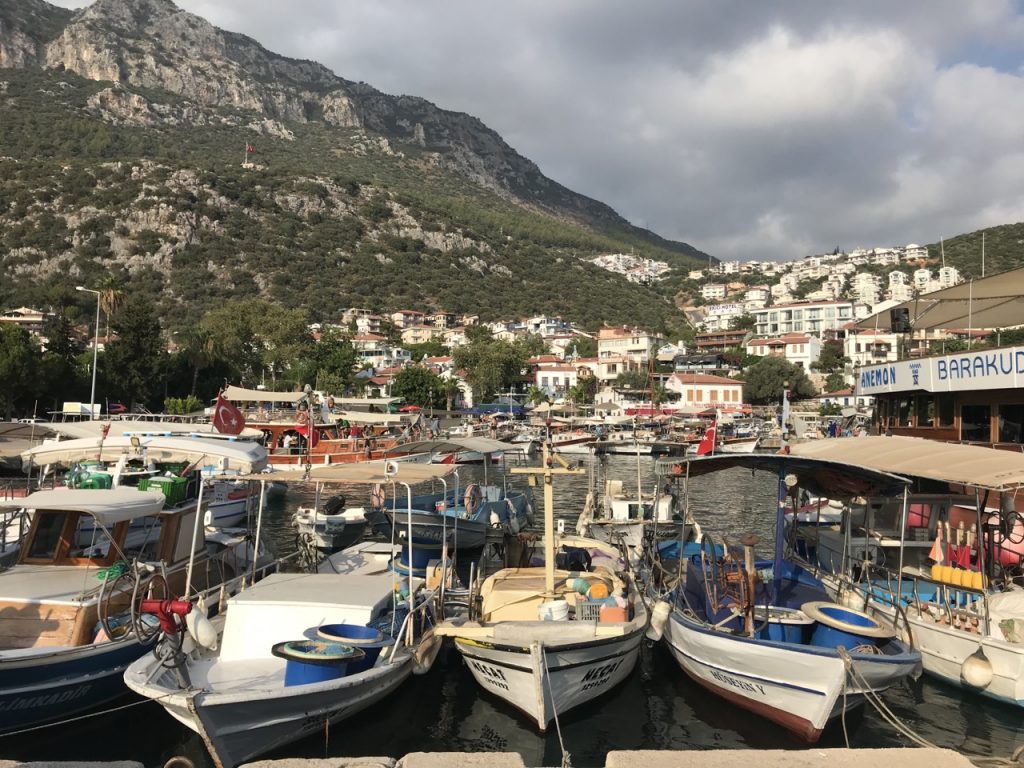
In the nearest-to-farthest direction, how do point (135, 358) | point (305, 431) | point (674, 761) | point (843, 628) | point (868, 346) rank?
point (674, 761)
point (843, 628)
point (305, 431)
point (135, 358)
point (868, 346)

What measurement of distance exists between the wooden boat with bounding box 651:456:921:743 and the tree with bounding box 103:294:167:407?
2462 inches

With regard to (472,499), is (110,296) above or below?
above

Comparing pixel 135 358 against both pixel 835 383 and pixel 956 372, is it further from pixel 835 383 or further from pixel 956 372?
pixel 835 383

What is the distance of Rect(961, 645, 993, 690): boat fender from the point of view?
36.0 ft

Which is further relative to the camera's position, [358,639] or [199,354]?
[199,354]

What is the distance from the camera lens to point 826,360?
116938 mm

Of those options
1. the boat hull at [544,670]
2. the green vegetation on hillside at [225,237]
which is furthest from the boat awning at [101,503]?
the green vegetation on hillside at [225,237]

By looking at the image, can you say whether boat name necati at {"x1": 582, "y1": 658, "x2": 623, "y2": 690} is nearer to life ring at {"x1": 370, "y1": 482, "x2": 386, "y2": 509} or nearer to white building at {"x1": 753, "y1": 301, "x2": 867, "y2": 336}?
life ring at {"x1": 370, "y1": 482, "x2": 386, "y2": 509}

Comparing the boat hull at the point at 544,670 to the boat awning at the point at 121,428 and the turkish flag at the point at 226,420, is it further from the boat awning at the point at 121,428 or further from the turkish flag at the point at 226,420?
the turkish flag at the point at 226,420

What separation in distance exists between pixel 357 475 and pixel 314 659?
17.1 ft

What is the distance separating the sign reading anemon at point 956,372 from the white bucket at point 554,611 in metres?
13.8

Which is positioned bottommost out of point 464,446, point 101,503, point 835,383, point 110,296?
point 101,503

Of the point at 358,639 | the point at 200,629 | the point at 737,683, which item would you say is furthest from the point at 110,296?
the point at 737,683

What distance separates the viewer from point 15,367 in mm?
50312
